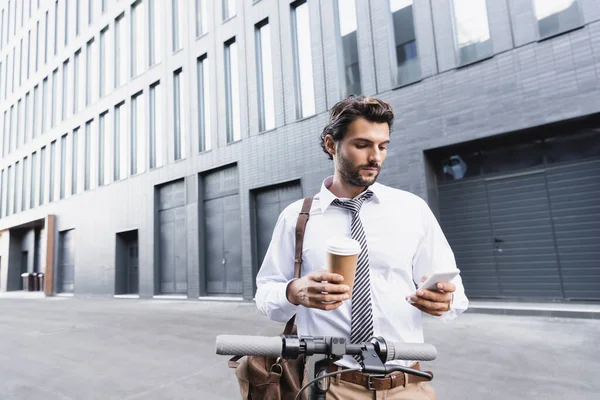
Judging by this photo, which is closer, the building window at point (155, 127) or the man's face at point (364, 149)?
the man's face at point (364, 149)

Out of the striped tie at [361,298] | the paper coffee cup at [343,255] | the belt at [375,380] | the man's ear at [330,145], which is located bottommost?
the belt at [375,380]

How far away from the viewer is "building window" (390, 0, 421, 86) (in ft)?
32.4

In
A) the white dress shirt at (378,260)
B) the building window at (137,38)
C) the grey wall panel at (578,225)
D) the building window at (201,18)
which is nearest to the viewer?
the white dress shirt at (378,260)

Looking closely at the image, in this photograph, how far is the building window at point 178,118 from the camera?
52.0 feet

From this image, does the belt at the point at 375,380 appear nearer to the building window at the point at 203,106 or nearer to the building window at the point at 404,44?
the building window at the point at 404,44

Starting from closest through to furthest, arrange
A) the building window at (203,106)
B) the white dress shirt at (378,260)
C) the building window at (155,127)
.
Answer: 1. the white dress shirt at (378,260)
2. the building window at (203,106)
3. the building window at (155,127)

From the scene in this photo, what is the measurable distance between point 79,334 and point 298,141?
7.85m

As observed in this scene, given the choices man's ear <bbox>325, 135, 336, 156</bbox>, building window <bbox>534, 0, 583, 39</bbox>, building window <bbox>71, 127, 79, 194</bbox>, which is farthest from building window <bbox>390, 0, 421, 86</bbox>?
building window <bbox>71, 127, 79, 194</bbox>

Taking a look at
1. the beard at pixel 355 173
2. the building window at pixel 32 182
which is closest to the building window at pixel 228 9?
the beard at pixel 355 173

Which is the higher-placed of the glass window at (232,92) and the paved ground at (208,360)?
the glass window at (232,92)

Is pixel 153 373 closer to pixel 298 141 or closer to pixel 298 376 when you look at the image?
pixel 298 376

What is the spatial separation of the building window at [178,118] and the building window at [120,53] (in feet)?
14.3

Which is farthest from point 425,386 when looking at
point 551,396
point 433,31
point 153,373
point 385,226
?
point 433,31

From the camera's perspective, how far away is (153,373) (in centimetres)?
483
